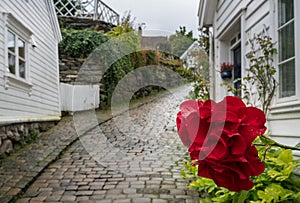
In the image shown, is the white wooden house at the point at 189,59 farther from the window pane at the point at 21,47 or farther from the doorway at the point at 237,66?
the window pane at the point at 21,47

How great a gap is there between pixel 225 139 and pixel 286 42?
2708 millimetres

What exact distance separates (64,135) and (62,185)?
116 inches

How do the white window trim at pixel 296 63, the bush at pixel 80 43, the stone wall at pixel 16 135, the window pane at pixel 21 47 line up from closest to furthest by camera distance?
the white window trim at pixel 296 63, the stone wall at pixel 16 135, the window pane at pixel 21 47, the bush at pixel 80 43

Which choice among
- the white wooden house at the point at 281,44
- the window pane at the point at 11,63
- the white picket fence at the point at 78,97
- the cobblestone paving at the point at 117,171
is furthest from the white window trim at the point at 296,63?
the white picket fence at the point at 78,97

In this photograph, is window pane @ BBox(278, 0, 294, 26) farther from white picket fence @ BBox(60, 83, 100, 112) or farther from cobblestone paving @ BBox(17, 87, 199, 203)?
white picket fence @ BBox(60, 83, 100, 112)

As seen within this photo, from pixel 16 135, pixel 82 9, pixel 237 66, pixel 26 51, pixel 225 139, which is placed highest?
pixel 82 9

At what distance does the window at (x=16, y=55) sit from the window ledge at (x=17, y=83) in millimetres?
129

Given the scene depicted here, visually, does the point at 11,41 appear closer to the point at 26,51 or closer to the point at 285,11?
the point at 26,51

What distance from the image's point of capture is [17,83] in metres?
5.49

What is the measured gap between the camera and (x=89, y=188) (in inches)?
135

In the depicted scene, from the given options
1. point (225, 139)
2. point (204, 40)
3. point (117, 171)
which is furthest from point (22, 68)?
point (225, 139)

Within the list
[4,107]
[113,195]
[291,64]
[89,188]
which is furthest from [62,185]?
[291,64]

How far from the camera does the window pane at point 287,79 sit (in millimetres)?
2781

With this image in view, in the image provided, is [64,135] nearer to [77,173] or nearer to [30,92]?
[30,92]
